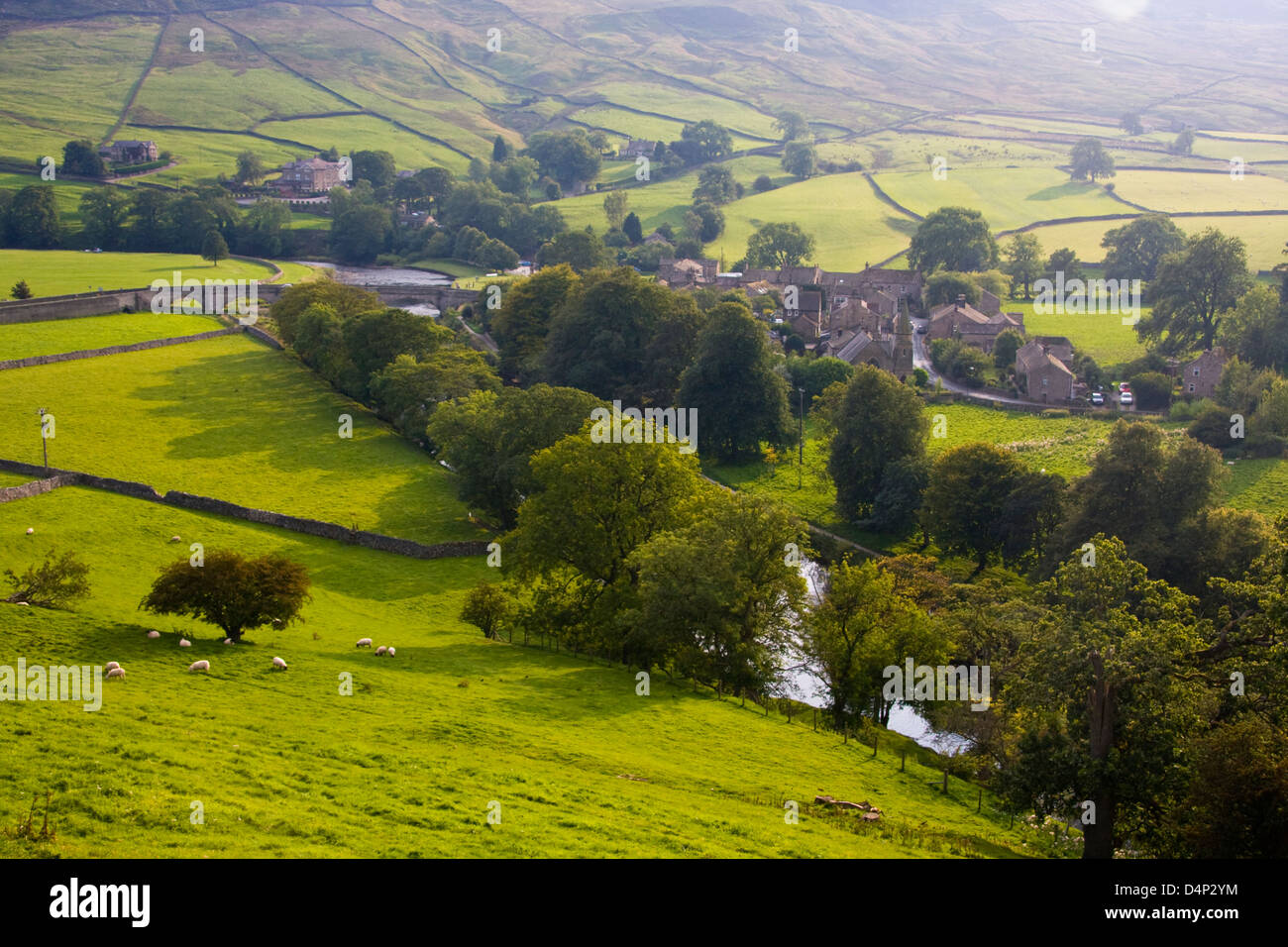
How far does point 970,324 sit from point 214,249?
94.1 m

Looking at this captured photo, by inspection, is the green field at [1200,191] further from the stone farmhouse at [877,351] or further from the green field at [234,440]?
the green field at [234,440]

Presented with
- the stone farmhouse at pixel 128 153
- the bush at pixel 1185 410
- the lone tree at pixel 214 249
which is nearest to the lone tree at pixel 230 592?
the bush at pixel 1185 410

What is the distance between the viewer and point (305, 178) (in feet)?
593

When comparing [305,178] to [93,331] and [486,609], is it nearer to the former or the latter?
[93,331]

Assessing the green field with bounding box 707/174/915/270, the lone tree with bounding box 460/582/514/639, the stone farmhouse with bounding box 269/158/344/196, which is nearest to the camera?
the lone tree with bounding box 460/582/514/639

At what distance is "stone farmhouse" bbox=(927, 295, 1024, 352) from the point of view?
103562mm

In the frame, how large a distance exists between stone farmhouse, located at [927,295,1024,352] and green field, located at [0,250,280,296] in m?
81.0

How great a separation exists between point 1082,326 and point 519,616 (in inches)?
3486

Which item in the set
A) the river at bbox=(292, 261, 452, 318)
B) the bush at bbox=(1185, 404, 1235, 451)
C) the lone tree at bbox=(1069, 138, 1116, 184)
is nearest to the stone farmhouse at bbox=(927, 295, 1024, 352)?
the bush at bbox=(1185, 404, 1235, 451)

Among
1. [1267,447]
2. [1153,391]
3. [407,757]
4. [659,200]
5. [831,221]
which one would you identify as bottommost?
[407,757]

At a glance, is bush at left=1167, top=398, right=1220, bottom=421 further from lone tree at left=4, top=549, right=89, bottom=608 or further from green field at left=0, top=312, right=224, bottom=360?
green field at left=0, top=312, right=224, bottom=360

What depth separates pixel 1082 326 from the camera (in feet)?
367

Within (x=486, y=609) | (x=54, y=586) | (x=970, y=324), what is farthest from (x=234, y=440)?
(x=970, y=324)
